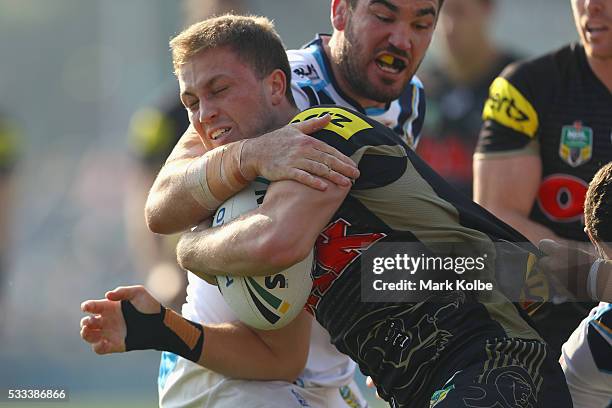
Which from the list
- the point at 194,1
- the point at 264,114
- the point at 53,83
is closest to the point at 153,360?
the point at 53,83

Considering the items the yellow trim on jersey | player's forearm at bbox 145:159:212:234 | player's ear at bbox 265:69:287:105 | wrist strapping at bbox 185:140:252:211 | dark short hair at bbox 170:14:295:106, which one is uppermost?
dark short hair at bbox 170:14:295:106

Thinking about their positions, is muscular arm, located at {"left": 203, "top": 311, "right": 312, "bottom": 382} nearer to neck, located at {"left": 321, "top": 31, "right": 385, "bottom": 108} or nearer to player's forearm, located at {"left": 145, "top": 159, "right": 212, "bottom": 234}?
player's forearm, located at {"left": 145, "top": 159, "right": 212, "bottom": 234}

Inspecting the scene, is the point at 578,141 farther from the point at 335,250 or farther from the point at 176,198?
the point at 176,198

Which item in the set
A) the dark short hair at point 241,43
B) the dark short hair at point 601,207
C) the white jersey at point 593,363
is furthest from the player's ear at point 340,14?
the white jersey at point 593,363

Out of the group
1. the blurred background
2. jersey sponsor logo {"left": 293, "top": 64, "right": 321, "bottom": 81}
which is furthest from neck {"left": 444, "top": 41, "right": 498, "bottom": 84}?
jersey sponsor logo {"left": 293, "top": 64, "right": 321, "bottom": 81}

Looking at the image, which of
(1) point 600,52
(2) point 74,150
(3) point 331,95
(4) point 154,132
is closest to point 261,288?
(3) point 331,95

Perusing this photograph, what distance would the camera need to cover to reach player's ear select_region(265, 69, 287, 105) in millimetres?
4340

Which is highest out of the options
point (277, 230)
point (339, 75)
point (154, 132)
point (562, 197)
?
point (339, 75)

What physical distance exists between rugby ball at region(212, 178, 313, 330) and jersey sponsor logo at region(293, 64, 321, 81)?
42.5 inches

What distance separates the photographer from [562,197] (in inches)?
217

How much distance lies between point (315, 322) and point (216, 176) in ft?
3.80

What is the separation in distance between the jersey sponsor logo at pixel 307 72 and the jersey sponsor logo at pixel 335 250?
1.24 meters

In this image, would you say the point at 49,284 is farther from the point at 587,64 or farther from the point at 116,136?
the point at 587,64

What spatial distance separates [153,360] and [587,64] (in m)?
7.72
